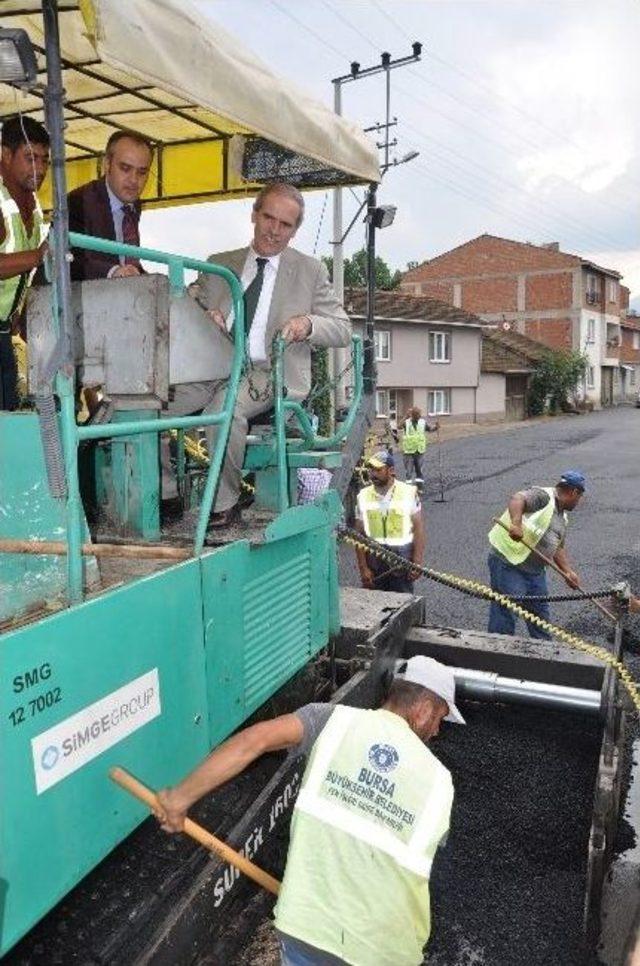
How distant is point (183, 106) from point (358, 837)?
Result: 11.3 ft

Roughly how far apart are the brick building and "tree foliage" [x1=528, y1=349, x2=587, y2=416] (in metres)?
4.38

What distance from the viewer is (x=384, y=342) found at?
30.9 metres

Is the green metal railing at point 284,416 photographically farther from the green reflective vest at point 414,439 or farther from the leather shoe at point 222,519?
the green reflective vest at point 414,439

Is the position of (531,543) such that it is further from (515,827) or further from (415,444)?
(415,444)

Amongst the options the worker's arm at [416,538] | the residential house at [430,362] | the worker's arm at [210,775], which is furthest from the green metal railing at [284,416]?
the residential house at [430,362]

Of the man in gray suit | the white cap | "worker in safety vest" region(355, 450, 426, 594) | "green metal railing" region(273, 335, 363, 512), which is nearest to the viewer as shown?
the white cap

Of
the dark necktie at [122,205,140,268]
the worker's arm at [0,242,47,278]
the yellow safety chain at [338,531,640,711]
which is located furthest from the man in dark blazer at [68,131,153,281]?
the yellow safety chain at [338,531,640,711]

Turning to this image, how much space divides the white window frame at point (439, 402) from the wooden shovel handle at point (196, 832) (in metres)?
31.7

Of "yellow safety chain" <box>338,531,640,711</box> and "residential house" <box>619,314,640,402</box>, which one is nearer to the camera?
"yellow safety chain" <box>338,531,640,711</box>

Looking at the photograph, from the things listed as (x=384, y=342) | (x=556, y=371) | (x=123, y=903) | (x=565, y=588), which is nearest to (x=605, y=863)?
(x=123, y=903)

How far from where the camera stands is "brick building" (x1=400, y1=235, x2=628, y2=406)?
4475 cm

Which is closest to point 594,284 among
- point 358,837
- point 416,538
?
Answer: point 416,538

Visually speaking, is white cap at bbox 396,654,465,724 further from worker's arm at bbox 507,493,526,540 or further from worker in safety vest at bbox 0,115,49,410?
worker's arm at bbox 507,493,526,540

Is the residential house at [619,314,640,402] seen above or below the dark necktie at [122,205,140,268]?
above
